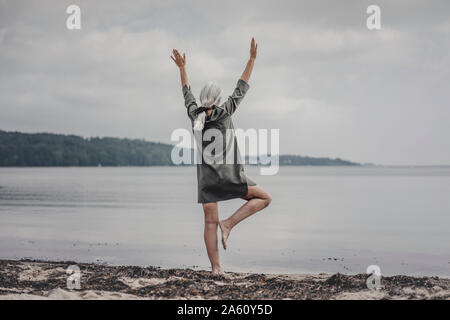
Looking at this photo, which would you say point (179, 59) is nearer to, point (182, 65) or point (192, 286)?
point (182, 65)

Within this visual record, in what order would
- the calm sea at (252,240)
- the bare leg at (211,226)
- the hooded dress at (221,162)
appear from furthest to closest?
the calm sea at (252,240)
the bare leg at (211,226)
the hooded dress at (221,162)

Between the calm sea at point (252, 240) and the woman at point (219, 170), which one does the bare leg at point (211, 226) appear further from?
the calm sea at point (252, 240)

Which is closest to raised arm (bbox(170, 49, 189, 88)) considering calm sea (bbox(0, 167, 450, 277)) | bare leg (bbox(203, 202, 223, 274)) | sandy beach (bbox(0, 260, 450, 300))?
bare leg (bbox(203, 202, 223, 274))

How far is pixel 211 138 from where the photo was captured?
19.8 ft

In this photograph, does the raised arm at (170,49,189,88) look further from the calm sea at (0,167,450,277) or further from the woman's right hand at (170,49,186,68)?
the calm sea at (0,167,450,277)

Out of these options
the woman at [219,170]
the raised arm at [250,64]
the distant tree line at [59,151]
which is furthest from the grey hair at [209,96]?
the distant tree line at [59,151]

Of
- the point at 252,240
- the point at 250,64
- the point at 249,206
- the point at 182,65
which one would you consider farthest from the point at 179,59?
the point at 252,240

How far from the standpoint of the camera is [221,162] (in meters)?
6.00

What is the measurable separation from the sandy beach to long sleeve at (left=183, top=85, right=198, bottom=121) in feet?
6.86

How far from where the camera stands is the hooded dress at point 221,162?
5.99 m

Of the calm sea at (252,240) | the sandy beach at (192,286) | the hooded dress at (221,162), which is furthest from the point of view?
the calm sea at (252,240)

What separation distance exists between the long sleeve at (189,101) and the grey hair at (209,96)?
18 centimetres
